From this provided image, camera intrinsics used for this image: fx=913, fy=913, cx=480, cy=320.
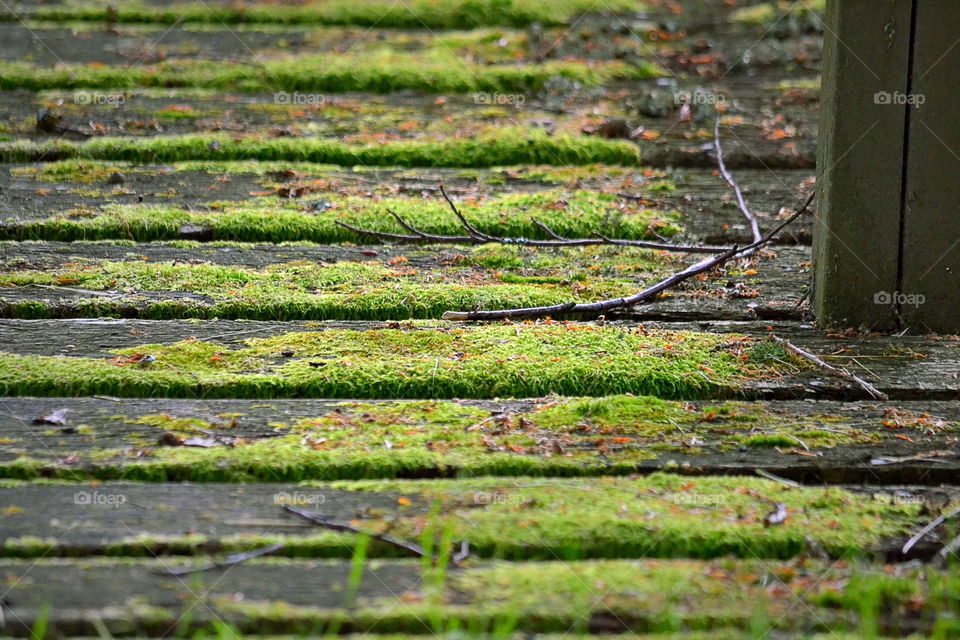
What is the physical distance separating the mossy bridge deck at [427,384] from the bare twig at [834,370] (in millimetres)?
24

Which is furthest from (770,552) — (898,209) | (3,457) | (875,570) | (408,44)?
(408,44)

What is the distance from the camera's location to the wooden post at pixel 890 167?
2754 mm

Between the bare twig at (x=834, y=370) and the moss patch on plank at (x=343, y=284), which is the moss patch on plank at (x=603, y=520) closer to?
the bare twig at (x=834, y=370)

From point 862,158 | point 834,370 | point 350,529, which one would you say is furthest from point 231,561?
point 862,158

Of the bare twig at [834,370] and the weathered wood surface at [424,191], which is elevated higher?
the weathered wood surface at [424,191]

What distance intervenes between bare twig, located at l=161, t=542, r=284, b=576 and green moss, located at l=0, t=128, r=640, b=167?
2982 millimetres

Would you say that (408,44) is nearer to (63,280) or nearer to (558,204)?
(558,204)

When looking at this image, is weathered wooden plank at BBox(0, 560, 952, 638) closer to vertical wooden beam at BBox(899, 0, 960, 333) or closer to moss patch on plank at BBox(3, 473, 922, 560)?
moss patch on plank at BBox(3, 473, 922, 560)

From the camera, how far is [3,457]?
206cm

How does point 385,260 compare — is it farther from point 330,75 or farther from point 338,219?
point 330,75

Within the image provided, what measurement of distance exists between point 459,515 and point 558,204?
228 centimetres

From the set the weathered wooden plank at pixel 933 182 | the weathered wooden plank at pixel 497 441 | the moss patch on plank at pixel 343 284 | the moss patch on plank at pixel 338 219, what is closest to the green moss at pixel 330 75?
the moss patch on plank at pixel 338 219

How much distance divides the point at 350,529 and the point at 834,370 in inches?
58.0

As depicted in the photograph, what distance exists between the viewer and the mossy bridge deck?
5.53 feet
